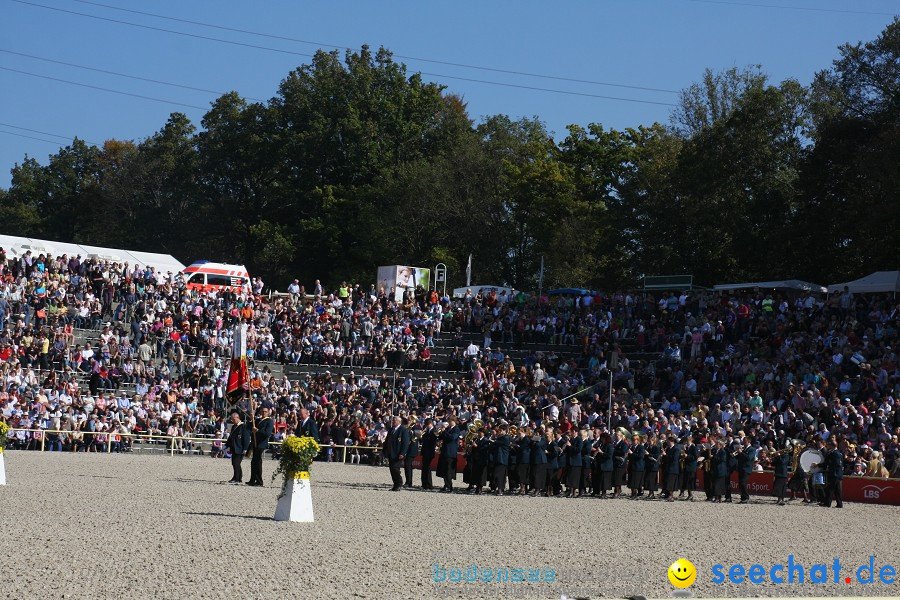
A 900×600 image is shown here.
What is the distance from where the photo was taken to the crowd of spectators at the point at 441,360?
3023 centimetres

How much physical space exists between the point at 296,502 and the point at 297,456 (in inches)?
27.9

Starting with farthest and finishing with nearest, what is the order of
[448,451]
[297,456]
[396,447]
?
[448,451], [396,447], [297,456]

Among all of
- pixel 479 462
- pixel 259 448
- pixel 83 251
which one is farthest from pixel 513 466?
pixel 83 251

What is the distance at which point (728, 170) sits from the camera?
155 feet

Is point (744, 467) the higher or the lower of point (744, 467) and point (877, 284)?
the lower

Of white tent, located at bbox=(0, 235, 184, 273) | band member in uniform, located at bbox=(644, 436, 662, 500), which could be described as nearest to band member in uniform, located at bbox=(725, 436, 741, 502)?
band member in uniform, located at bbox=(644, 436, 662, 500)

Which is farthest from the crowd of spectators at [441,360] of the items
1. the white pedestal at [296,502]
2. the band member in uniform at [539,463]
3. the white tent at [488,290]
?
the white pedestal at [296,502]

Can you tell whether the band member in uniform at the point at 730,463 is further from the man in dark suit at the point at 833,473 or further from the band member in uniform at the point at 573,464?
the band member in uniform at the point at 573,464

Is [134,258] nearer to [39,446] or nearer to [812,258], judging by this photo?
[39,446]

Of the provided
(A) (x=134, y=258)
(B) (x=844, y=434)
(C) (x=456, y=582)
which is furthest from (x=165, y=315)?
(C) (x=456, y=582)

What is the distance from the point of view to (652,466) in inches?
947

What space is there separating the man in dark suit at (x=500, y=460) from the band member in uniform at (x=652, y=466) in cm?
322

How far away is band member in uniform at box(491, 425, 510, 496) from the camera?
23.4 metres

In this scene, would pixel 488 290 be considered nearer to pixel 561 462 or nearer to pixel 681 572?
pixel 561 462
